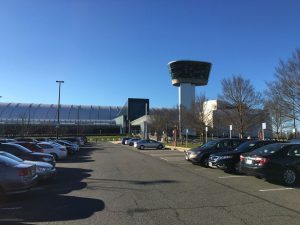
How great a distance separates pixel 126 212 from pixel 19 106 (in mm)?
162923

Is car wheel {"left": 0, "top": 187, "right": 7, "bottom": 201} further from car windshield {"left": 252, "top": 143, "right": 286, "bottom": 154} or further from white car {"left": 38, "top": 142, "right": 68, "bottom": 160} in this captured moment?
white car {"left": 38, "top": 142, "right": 68, "bottom": 160}

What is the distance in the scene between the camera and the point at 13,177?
11.0m

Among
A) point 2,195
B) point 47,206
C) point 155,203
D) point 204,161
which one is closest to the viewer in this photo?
point 47,206

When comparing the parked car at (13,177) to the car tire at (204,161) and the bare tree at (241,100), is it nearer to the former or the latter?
the car tire at (204,161)

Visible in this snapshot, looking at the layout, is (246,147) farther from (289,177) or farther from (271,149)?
(289,177)

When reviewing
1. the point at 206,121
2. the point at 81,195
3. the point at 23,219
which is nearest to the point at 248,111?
the point at 206,121

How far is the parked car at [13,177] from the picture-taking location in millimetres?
10852

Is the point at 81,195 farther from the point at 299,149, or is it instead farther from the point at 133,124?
the point at 133,124

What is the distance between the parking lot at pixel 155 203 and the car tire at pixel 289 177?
0.99 feet

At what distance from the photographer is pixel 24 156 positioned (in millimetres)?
17125

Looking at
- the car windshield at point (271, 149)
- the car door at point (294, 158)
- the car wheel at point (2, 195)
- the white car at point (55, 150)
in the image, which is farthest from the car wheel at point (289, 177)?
the white car at point (55, 150)

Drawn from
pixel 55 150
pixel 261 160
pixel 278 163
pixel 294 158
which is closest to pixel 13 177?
pixel 261 160

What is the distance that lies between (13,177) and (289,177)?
9.22 meters

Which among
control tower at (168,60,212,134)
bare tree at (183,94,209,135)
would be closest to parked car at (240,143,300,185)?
bare tree at (183,94,209,135)
